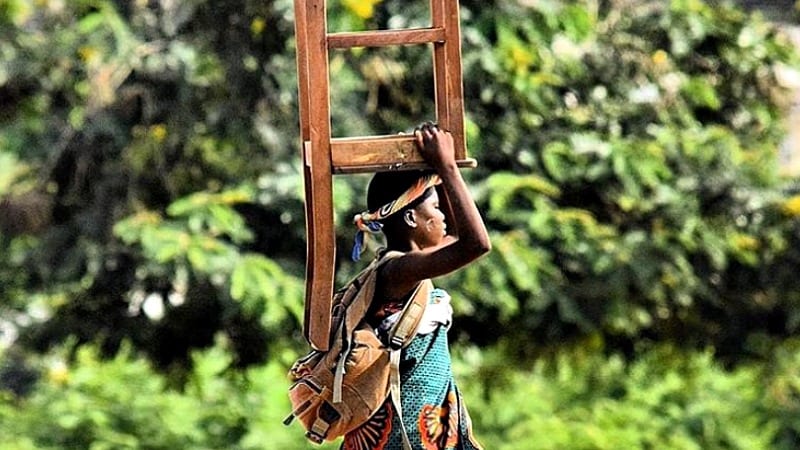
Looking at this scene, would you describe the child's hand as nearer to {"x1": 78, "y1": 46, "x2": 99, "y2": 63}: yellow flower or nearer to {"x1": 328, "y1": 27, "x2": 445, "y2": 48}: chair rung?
{"x1": 328, "y1": 27, "x2": 445, "y2": 48}: chair rung

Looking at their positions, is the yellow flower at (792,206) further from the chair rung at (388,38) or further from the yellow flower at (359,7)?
the chair rung at (388,38)

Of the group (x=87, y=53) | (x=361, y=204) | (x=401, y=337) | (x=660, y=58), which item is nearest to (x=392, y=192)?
(x=401, y=337)

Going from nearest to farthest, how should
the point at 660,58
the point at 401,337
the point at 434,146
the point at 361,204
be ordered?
the point at 434,146 → the point at 401,337 → the point at 361,204 → the point at 660,58

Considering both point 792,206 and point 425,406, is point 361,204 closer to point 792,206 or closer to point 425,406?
point 792,206

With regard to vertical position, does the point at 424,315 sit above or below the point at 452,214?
below

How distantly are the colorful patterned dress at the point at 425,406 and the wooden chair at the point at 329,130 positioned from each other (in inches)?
6.5

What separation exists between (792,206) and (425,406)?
11.2 ft

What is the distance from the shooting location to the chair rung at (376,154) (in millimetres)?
2641

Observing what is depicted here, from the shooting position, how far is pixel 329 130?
267cm

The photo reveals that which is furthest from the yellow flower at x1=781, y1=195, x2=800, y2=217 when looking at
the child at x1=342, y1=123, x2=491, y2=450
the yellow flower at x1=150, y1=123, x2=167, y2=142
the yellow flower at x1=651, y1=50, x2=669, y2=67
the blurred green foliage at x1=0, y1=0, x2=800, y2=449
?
the child at x1=342, y1=123, x2=491, y2=450

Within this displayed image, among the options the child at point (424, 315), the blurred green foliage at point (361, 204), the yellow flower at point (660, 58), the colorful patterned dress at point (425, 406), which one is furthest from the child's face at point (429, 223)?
the yellow flower at point (660, 58)

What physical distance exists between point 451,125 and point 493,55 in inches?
114

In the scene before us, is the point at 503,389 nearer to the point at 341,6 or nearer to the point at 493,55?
the point at 493,55

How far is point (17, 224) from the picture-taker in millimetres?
5848
